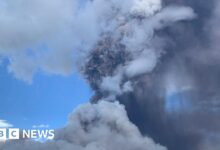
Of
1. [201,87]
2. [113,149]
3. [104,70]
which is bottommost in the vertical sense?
[113,149]

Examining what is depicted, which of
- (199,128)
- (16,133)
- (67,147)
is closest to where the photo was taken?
(16,133)

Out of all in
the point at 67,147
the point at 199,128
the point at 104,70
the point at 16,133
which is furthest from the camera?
the point at 104,70

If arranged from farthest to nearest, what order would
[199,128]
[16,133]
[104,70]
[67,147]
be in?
[104,70] → [67,147] → [199,128] → [16,133]

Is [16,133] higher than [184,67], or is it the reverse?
[184,67]

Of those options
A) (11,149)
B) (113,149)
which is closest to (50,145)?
(11,149)

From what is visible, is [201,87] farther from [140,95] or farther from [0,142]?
[0,142]

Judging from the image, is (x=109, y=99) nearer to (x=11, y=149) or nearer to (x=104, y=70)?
(x=104, y=70)

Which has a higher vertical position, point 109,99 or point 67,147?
point 109,99

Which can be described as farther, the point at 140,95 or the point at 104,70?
the point at 104,70

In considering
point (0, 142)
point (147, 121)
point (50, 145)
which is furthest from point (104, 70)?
point (0, 142)
